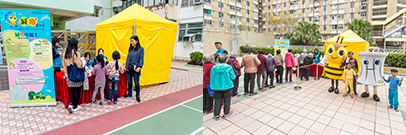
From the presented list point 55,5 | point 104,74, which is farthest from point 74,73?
point 55,5

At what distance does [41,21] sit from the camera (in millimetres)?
3928

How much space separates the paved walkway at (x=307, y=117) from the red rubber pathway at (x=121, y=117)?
123 cm

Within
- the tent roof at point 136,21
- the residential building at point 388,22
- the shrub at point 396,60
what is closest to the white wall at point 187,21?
the tent roof at point 136,21

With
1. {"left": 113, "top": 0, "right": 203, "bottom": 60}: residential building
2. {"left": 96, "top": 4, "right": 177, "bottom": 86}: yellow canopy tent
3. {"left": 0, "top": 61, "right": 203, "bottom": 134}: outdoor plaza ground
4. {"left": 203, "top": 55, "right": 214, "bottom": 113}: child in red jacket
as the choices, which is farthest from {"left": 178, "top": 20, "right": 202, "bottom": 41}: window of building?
{"left": 203, "top": 55, "right": 214, "bottom": 113}: child in red jacket

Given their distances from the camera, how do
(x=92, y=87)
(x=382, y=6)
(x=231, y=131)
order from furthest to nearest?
(x=382, y=6), (x=92, y=87), (x=231, y=131)

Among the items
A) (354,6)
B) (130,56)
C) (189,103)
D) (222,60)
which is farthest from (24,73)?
(354,6)

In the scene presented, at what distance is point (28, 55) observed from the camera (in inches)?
155

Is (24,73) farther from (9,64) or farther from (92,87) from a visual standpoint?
(92,87)

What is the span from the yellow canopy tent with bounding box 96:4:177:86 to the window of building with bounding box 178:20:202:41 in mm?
8027

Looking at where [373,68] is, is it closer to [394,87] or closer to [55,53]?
[394,87]

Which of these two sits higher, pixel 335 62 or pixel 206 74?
pixel 335 62

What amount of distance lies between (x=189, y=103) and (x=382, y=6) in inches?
1584

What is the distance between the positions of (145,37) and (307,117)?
4.43 metres

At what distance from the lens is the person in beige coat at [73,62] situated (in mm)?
3744
